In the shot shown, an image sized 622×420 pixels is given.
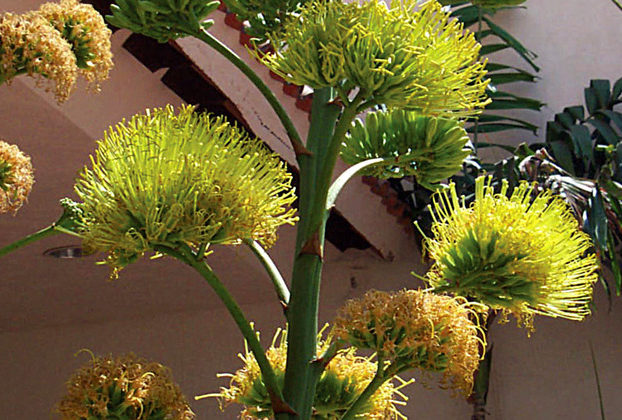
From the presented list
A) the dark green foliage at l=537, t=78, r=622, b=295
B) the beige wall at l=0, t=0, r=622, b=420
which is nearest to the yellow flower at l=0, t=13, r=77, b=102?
the beige wall at l=0, t=0, r=622, b=420

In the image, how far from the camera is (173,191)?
1066 millimetres

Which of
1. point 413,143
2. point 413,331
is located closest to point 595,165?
point 413,143

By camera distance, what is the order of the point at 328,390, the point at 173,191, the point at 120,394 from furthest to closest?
1. the point at 328,390
2. the point at 120,394
3. the point at 173,191

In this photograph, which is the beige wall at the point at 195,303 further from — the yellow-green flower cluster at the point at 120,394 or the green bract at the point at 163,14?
the yellow-green flower cluster at the point at 120,394

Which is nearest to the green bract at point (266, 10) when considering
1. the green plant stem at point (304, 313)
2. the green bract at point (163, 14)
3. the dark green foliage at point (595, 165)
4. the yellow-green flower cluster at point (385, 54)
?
the green bract at point (163, 14)

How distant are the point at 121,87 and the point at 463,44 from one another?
6.14 ft

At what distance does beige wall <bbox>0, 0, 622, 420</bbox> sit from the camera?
2.95 metres

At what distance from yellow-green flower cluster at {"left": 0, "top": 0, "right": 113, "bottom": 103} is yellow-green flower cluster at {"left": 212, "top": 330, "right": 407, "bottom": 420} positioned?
46 centimetres

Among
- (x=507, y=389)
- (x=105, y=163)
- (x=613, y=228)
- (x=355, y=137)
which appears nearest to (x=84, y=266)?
(x=507, y=389)

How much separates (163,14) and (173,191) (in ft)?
1.03

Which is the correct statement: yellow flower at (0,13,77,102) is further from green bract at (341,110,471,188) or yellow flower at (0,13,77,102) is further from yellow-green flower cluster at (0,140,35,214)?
green bract at (341,110,471,188)

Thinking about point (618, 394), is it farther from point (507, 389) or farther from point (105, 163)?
A: point (105, 163)

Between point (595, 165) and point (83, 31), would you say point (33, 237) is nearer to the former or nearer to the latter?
point (83, 31)

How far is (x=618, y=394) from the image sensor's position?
3.65 meters
